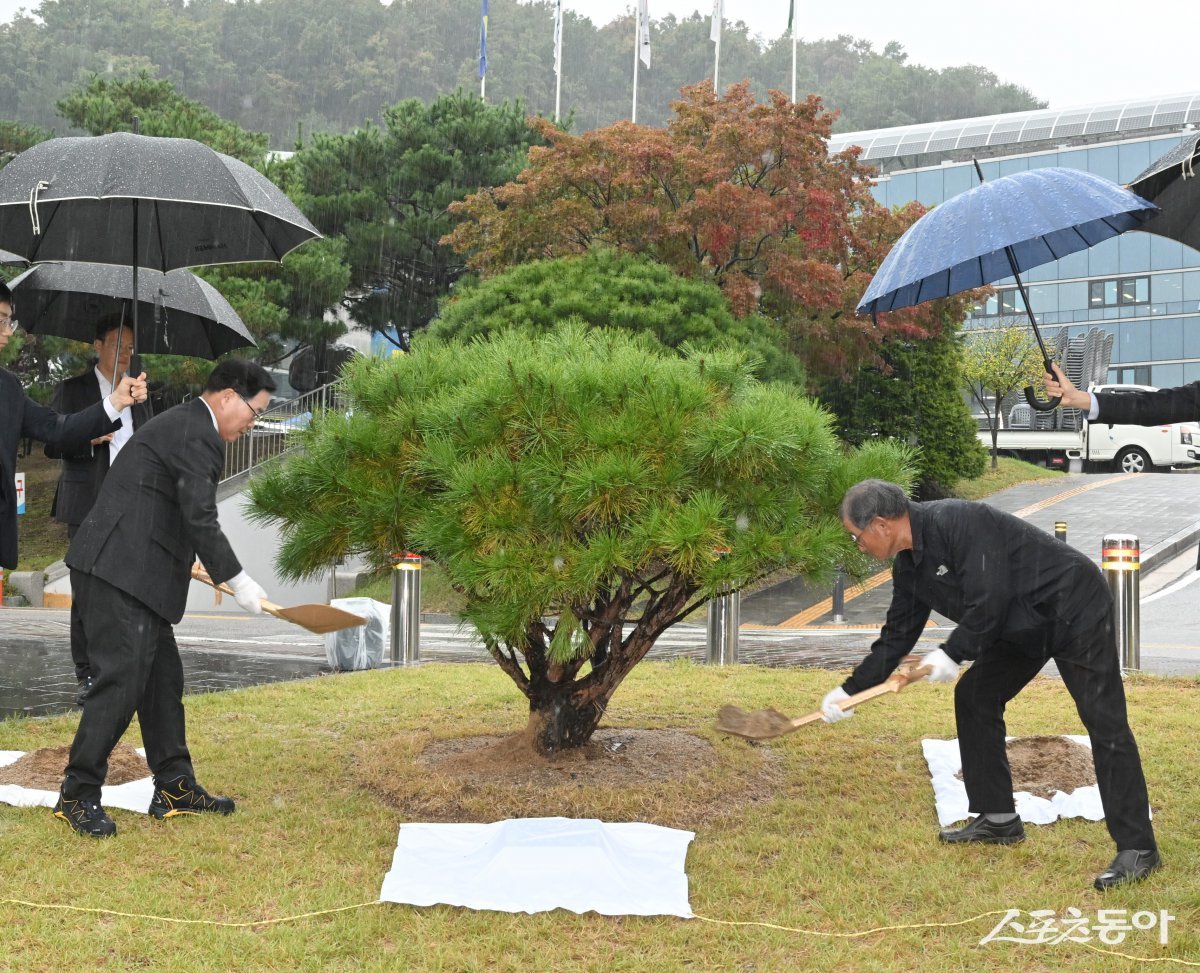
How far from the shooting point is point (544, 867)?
3891mm

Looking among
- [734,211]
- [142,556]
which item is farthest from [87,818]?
[734,211]

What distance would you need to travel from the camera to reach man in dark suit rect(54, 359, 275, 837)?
4.23 metres

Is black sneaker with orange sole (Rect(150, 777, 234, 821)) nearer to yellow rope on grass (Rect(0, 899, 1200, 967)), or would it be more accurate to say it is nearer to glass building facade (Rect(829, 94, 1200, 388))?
yellow rope on grass (Rect(0, 899, 1200, 967))

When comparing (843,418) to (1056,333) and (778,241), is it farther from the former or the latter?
(1056,333)

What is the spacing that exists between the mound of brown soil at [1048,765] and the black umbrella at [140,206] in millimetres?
3940

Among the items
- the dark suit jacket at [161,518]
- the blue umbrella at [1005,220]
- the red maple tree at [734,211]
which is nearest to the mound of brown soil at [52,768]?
the dark suit jacket at [161,518]

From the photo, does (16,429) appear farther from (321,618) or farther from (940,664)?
(940,664)

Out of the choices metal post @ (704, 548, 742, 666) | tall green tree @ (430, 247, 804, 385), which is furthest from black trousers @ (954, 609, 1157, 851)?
tall green tree @ (430, 247, 804, 385)

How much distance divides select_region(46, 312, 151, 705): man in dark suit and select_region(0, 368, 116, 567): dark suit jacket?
2.52 ft

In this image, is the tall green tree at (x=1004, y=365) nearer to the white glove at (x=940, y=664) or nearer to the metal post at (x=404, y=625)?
the metal post at (x=404, y=625)

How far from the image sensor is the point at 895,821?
4543 millimetres

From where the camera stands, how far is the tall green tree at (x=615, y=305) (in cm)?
1384

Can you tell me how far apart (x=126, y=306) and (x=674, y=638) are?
685 cm

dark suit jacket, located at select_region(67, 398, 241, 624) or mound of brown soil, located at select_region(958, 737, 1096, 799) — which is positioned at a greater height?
dark suit jacket, located at select_region(67, 398, 241, 624)
